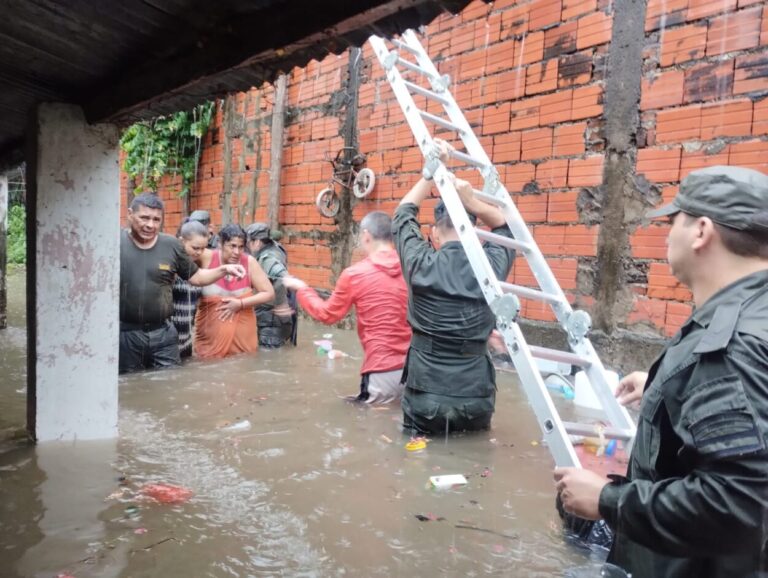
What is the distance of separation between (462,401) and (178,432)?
1.76 metres

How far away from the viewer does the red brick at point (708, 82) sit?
3867 millimetres

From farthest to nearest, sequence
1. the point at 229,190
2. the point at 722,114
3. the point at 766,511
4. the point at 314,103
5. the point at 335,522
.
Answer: the point at 229,190, the point at 314,103, the point at 722,114, the point at 335,522, the point at 766,511

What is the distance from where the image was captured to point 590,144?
4.60m

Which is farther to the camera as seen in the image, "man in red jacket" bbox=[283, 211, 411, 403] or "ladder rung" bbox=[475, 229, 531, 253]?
"man in red jacket" bbox=[283, 211, 411, 403]

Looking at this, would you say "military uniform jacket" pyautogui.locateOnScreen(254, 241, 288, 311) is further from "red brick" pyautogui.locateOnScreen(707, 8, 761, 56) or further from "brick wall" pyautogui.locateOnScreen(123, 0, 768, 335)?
"red brick" pyautogui.locateOnScreen(707, 8, 761, 56)

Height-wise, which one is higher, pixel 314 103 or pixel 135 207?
pixel 314 103

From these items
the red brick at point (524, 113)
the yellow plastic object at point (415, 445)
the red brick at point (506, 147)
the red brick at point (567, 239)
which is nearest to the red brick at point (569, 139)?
Result: the red brick at point (524, 113)

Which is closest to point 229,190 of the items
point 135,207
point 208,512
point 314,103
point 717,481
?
point 314,103

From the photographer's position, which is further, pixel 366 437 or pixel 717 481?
pixel 366 437

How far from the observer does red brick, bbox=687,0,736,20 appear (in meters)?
3.85

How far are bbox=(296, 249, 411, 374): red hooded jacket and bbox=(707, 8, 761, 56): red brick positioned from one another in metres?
2.65

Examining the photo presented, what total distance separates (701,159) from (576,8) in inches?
64.7

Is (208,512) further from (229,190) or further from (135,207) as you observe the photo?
(229,190)

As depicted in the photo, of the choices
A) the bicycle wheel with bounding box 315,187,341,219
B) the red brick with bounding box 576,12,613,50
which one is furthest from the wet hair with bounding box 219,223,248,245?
the red brick with bounding box 576,12,613,50
